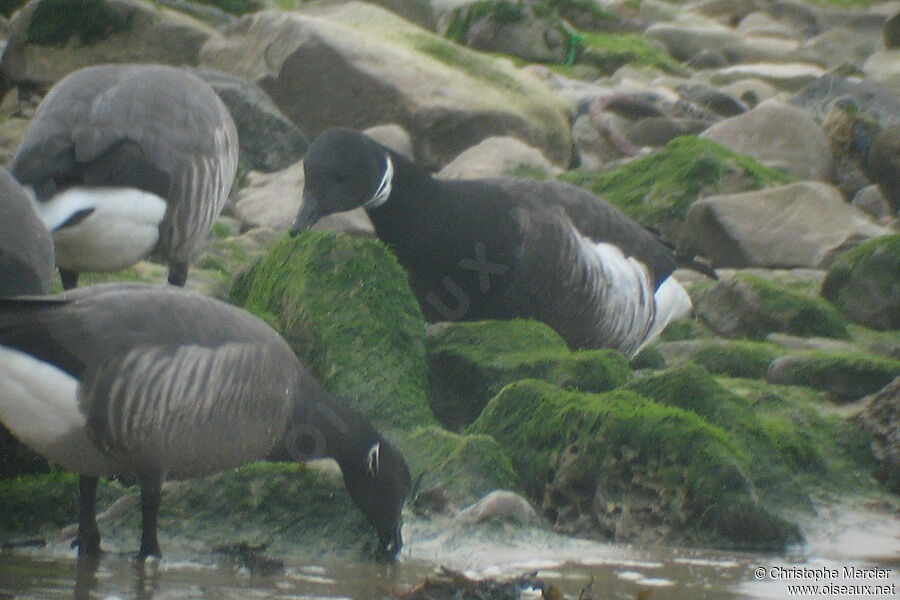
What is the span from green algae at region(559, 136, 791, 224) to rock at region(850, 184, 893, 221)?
143 centimetres

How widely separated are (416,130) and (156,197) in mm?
5998

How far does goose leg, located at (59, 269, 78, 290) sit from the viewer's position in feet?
25.0

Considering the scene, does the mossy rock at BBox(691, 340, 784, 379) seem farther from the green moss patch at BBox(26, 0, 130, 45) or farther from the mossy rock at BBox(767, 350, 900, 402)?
the green moss patch at BBox(26, 0, 130, 45)

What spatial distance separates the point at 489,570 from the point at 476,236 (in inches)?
124

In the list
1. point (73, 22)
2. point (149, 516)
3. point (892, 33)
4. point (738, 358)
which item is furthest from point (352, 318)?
point (892, 33)

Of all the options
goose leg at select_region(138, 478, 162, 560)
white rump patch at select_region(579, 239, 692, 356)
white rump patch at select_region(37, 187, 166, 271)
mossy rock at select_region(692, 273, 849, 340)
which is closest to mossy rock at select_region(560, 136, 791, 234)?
mossy rock at select_region(692, 273, 849, 340)

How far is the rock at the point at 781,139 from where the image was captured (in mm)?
15016

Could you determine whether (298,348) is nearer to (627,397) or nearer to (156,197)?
(156,197)

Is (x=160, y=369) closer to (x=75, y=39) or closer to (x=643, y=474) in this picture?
(x=643, y=474)

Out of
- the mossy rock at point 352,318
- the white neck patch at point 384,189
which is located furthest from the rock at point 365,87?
the mossy rock at point 352,318

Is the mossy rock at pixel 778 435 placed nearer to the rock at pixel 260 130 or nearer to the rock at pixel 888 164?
the rock at pixel 260 130

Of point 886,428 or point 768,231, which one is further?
point 768,231

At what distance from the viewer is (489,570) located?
16.5ft

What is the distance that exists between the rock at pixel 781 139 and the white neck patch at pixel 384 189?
7880 millimetres
